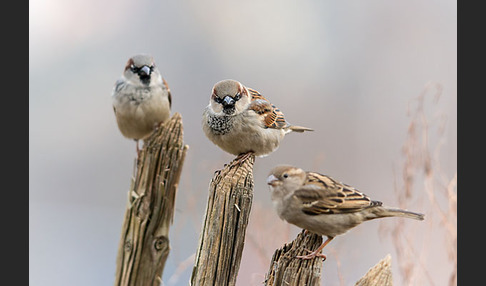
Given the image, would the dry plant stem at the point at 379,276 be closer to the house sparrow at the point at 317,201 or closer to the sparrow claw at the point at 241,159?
the house sparrow at the point at 317,201

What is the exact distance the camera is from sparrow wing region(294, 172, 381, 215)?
2594 mm

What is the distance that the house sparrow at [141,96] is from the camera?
4254 millimetres

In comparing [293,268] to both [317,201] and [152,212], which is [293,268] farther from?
[152,212]

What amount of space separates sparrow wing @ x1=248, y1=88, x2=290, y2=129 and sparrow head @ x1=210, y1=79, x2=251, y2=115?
0.09 metres

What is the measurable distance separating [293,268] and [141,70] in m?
2.42

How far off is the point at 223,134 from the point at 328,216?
0.92 meters

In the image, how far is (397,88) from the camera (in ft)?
17.9

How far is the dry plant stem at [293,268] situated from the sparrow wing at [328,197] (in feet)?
0.88

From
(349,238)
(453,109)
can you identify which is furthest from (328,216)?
(453,109)

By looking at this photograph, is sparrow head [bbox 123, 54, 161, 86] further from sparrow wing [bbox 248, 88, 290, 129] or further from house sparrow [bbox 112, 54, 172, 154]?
sparrow wing [bbox 248, 88, 290, 129]

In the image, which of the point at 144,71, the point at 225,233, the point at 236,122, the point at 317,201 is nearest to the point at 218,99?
the point at 236,122

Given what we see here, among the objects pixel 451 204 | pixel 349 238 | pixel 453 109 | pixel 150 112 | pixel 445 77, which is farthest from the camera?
pixel 445 77

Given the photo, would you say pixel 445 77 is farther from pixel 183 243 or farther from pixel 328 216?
pixel 328 216

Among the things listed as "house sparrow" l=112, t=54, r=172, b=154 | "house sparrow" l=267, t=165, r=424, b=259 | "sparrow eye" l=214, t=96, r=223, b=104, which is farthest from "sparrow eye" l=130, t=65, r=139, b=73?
"house sparrow" l=267, t=165, r=424, b=259
